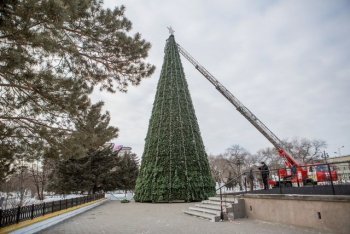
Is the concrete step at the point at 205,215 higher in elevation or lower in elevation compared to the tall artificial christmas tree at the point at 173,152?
lower

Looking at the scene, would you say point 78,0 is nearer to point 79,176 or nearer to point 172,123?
point 172,123

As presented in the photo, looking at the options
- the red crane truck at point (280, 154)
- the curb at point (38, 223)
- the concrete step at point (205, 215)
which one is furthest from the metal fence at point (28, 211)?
the red crane truck at point (280, 154)

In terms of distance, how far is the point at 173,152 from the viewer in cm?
1945

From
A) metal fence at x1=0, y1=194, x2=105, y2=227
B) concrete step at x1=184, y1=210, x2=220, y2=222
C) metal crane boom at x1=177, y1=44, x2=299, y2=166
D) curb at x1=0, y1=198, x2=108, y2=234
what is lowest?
concrete step at x1=184, y1=210, x2=220, y2=222

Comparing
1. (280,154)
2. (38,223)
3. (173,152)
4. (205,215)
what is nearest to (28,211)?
(38,223)

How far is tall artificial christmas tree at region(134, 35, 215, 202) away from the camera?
1852 cm

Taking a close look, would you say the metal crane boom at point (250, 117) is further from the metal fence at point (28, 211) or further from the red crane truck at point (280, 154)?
the metal fence at point (28, 211)

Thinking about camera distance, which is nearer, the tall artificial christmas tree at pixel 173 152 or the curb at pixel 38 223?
the curb at pixel 38 223

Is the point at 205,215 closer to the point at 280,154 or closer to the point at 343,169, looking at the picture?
the point at 343,169

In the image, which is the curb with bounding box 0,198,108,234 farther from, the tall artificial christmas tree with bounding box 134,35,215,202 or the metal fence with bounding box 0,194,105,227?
the tall artificial christmas tree with bounding box 134,35,215,202

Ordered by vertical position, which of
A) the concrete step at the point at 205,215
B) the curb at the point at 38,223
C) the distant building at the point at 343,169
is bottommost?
the concrete step at the point at 205,215

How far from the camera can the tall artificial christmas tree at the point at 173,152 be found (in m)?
18.5

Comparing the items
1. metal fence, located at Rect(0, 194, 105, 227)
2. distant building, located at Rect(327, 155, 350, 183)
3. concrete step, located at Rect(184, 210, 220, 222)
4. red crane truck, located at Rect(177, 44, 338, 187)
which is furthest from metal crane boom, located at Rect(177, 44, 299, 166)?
metal fence, located at Rect(0, 194, 105, 227)

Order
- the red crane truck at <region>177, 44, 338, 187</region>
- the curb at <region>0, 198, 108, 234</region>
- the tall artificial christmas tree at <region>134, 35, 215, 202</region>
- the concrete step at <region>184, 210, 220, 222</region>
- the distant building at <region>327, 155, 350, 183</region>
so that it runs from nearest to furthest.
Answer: the distant building at <region>327, 155, 350, 183</region>, the curb at <region>0, 198, 108, 234</region>, the concrete step at <region>184, 210, 220, 222</region>, the red crane truck at <region>177, 44, 338, 187</region>, the tall artificial christmas tree at <region>134, 35, 215, 202</region>
